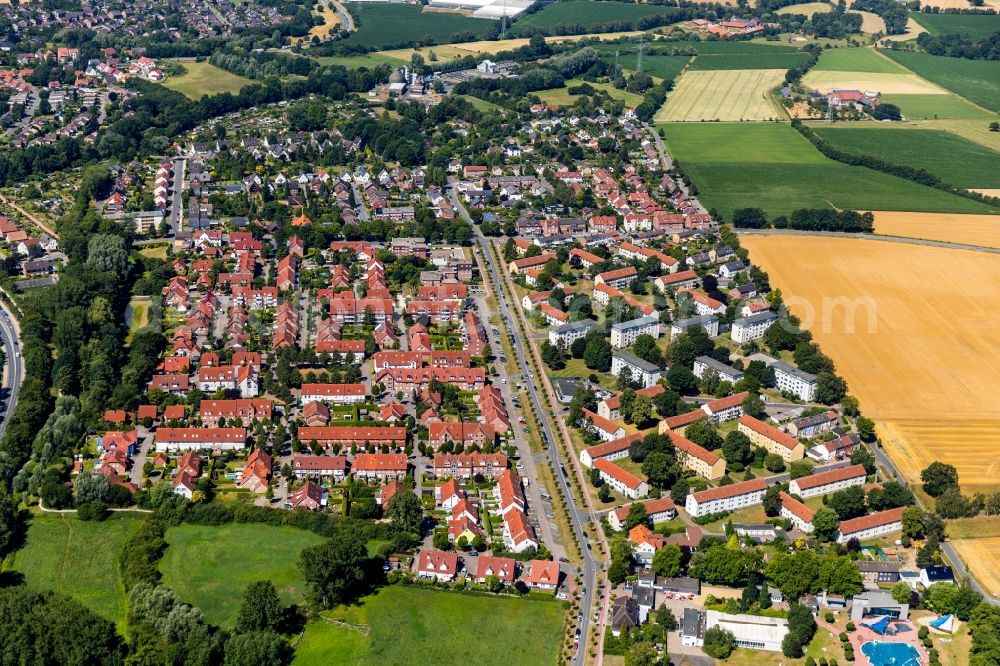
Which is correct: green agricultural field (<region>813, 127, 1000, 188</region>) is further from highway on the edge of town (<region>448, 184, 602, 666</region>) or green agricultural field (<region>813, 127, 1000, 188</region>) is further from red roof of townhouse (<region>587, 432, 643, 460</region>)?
red roof of townhouse (<region>587, 432, 643, 460</region>)

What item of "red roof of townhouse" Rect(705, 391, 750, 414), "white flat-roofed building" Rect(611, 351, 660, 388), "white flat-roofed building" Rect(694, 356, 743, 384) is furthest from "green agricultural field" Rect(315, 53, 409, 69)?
"red roof of townhouse" Rect(705, 391, 750, 414)

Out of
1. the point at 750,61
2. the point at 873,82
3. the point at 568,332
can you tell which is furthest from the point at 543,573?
the point at 750,61

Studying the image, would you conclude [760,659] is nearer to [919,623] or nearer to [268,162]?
[919,623]

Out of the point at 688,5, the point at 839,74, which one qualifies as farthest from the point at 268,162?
the point at 688,5

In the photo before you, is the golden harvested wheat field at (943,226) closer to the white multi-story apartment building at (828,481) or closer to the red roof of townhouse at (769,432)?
the red roof of townhouse at (769,432)

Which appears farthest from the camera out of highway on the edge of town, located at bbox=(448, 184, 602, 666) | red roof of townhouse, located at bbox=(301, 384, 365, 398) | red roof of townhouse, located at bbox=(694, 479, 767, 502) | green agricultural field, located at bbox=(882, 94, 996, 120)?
green agricultural field, located at bbox=(882, 94, 996, 120)

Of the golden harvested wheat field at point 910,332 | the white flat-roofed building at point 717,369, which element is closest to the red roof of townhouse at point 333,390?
the white flat-roofed building at point 717,369
